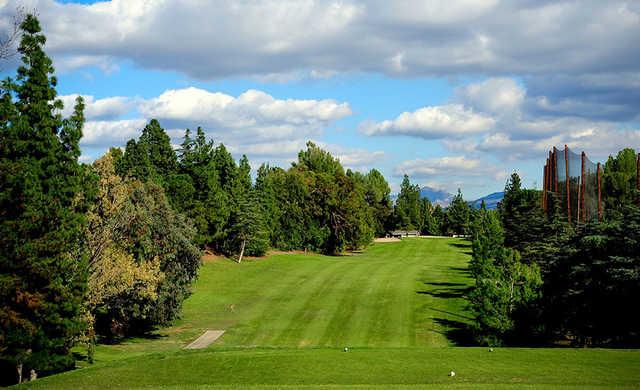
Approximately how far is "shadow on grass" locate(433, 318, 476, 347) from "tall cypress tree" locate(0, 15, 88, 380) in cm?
2378

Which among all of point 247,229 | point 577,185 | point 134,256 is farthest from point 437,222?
point 134,256

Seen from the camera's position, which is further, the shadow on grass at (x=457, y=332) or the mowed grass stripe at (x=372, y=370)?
the shadow on grass at (x=457, y=332)

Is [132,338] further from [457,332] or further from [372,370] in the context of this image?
[372,370]

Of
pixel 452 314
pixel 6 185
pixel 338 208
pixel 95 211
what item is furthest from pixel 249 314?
pixel 338 208

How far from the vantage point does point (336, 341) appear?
40.7m

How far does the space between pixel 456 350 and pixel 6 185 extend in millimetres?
18218

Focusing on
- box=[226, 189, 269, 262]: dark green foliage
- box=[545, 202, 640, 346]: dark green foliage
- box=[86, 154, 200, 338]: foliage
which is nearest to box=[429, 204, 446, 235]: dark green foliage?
box=[226, 189, 269, 262]: dark green foliage

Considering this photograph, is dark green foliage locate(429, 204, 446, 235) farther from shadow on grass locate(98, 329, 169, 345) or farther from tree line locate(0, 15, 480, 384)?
shadow on grass locate(98, 329, 169, 345)

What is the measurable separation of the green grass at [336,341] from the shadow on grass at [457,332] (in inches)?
5.7

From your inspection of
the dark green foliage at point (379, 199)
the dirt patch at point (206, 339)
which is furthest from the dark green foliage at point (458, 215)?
the dirt patch at point (206, 339)

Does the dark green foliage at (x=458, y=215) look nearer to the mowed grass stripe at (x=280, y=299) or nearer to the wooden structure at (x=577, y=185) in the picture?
the mowed grass stripe at (x=280, y=299)

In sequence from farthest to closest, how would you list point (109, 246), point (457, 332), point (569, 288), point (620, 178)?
point (620, 178), point (457, 332), point (109, 246), point (569, 288)

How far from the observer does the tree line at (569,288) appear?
28.9 meters

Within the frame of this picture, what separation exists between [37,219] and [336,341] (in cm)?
2162
